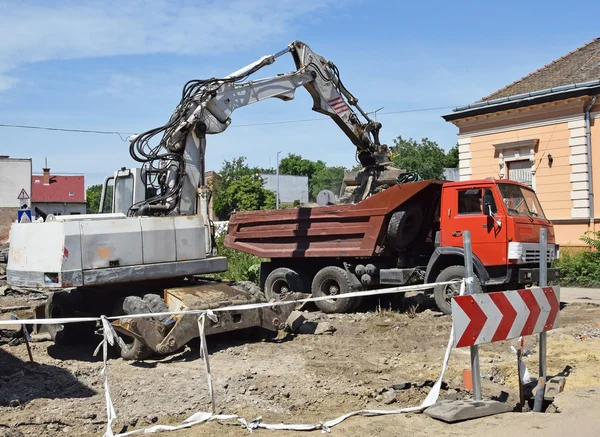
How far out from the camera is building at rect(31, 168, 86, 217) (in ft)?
225

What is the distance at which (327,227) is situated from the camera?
13.5 meters

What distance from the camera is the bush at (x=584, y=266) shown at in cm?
1736

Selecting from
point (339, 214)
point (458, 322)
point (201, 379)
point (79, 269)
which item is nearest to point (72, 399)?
point (201, 379)

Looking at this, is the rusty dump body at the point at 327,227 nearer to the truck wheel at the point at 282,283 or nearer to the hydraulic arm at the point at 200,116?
the truck wheel at the point at 282,283

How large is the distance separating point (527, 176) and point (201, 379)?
1539 centimetres

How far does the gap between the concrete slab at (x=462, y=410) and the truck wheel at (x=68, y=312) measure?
21.4ft

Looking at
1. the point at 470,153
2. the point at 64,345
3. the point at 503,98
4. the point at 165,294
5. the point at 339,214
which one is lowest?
the point at 64,345

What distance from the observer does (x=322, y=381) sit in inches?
298

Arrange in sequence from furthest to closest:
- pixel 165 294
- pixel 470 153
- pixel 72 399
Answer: pixel 470 153, pixel 165 294, pixel 72 399

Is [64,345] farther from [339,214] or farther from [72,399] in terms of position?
[339,214]

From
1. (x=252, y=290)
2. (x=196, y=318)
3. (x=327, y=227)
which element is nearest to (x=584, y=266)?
(x=327, y=227)

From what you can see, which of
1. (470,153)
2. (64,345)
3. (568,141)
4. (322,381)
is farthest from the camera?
(470,153)

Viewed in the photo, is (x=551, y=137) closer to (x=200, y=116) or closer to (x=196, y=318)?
(x=200, y=116)

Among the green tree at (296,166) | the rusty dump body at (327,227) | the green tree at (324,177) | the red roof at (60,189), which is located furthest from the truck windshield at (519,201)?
the green tree at (296,166)
